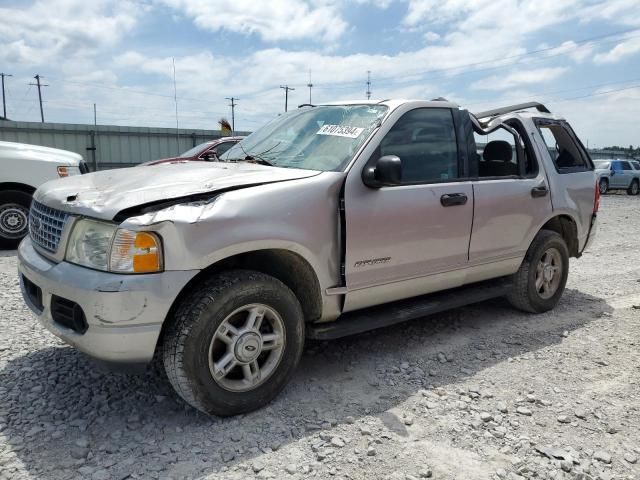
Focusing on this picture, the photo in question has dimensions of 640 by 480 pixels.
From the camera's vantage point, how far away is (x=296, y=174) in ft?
10.7

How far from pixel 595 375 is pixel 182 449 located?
284 centimetres

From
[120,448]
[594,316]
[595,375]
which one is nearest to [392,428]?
[120,448]

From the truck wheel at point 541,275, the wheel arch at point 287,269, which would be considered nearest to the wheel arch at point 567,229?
the truck wheel at point 541,275

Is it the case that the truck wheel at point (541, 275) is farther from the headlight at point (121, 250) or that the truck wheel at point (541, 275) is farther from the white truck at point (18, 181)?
the white truck at point (18, 181)

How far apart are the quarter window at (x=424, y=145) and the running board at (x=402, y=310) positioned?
0.92 metres

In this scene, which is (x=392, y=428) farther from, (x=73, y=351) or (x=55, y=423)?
(x=73, y=351)

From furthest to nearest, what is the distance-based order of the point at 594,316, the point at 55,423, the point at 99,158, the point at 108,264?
the point at 99,158, the point at 594,316, the point at 55,423, the point at 108,264

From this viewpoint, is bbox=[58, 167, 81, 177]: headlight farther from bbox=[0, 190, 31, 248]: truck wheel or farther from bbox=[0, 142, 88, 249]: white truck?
bbox=[0, 190, 31, 248]: truck wheel

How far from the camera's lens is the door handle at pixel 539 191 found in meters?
4.60

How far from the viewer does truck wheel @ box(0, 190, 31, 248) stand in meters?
7.32

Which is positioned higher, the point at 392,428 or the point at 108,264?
the point at 108,264

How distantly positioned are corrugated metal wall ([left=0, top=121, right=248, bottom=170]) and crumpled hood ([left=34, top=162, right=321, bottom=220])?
15.5 m

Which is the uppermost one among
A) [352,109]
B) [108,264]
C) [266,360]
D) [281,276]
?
[352,109]

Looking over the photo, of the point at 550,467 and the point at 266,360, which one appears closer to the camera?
the point at 550,467
